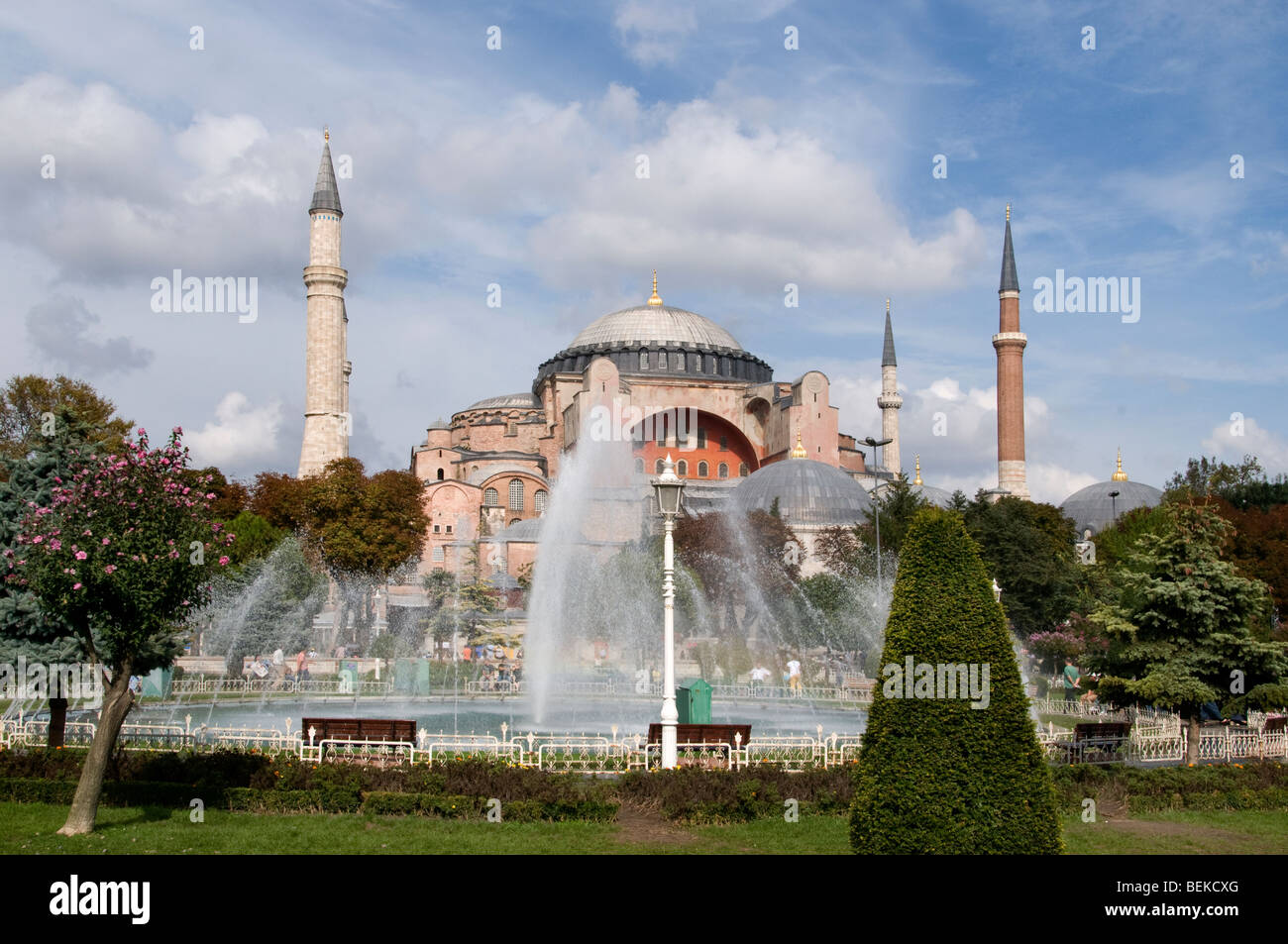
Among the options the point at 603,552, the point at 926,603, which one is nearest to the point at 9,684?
the point at 926,603

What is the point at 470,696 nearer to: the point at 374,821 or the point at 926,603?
the point at 374,821

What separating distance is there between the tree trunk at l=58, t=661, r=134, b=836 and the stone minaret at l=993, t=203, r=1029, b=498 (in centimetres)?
4959

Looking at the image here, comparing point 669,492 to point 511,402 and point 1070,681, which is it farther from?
point 511,402

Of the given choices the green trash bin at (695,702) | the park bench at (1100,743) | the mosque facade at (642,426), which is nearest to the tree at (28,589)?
the green trash bin at (695,702)

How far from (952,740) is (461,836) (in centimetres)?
375

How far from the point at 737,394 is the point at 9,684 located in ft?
169

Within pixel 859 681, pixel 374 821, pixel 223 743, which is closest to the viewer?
pixel 374 821

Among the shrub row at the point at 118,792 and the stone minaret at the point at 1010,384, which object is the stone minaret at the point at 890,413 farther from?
the shrub row at the point at 118,792

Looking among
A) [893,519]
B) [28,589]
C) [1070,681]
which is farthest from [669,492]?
[893,519]

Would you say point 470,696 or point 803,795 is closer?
point 803,795

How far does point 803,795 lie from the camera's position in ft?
32.4

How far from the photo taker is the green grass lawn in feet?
26.2

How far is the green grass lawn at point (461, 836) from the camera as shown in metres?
7.98

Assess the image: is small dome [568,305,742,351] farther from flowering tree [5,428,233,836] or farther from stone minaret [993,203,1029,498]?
flowering tree [5,428,233,836]
